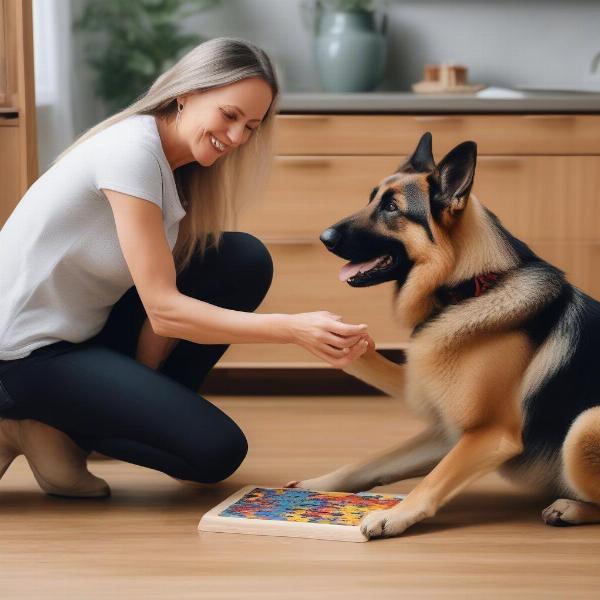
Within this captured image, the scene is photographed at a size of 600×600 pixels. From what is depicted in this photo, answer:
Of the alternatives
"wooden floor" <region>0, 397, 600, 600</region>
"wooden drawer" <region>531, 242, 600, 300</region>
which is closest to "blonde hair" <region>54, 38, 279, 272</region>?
"wooden floor" <region>0, 397, 600, 600</region>

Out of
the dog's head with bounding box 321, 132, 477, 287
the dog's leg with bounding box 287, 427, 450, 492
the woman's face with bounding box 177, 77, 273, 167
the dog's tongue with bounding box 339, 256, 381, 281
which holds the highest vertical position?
the woman's face with bounding box 177, 77, 273, 167

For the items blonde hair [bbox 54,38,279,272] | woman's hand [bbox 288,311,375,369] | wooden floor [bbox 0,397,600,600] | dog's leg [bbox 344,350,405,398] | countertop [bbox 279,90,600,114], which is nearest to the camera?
wooden floor [bbox 0,397,600,600]

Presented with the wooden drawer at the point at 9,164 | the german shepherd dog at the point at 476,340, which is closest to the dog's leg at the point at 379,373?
the german shepherd dog at the point at 476,340

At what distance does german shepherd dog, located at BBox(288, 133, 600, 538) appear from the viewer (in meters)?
1.76

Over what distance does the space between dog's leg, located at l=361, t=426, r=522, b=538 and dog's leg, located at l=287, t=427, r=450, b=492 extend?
19 cm

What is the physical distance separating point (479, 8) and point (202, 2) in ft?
3.32

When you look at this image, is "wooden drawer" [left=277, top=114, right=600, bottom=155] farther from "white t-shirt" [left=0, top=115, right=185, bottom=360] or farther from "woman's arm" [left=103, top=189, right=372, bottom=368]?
"woman's arm" [left=103, top=189, right=372, bottom=368]

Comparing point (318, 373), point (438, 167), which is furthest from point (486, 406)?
point (318, 373)

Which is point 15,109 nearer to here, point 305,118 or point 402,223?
point 305,118

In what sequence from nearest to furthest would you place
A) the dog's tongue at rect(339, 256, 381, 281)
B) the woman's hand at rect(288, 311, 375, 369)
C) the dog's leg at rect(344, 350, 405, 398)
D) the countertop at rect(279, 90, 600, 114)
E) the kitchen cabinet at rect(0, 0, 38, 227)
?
the woman's hand at rect(288, 311, 375, 369) < the dog's tongue at rect(339, 256, 381, 281) < the dog's leg at rect(344, 350, 405, 398) < the kitchen cabinet at rect(0, 0, 38, 227) < the countertop at rect(279, 90, 600, 114)

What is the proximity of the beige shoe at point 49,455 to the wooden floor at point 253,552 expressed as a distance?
0.04m

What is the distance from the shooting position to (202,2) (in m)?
3.50

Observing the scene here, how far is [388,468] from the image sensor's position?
199 centimetres

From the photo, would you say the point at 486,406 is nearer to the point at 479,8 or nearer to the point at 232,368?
the point at 232,368
